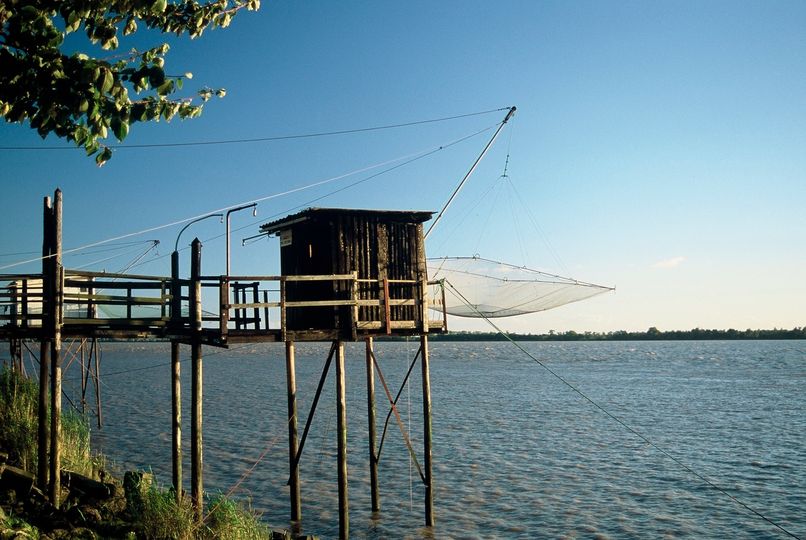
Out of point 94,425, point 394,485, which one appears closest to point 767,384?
point 394,485

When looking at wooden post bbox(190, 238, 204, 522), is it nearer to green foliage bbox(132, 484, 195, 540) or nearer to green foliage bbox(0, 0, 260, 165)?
green foliage bbox(132, 484, 195, 540)

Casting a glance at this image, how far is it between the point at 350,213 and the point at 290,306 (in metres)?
4.19

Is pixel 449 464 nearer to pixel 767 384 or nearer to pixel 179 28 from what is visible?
pixel 179 28

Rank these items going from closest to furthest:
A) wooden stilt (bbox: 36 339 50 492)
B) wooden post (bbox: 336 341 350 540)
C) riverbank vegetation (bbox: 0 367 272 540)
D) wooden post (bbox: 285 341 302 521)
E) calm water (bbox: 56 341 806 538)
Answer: riverbank vegetation (bbox: 0 367 272 540), wooden stilt (bbox: 36 339 50 492), wooden post (bbox: 336 341 350 540), wooden post (bbox: 285 341 302 521), calm water (bbox: 56 341 806 538)

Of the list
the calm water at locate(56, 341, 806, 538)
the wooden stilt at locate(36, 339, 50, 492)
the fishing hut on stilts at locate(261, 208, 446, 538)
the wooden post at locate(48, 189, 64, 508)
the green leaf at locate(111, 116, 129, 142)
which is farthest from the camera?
the calm water at locate(56, 341, 806, 538)

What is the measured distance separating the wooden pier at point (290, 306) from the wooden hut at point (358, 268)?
0.11 feet

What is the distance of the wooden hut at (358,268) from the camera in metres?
18.8

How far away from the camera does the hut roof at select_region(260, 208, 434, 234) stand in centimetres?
1920

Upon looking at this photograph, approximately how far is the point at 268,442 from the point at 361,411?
1309 cm

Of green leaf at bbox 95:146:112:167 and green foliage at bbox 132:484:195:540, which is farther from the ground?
green leaf at bbox 95:146:112:167

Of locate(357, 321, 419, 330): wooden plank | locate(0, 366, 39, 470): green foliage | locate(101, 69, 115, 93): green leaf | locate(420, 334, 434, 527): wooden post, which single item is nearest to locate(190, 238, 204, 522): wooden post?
locate(357, 321, 419, 330): wooden plank

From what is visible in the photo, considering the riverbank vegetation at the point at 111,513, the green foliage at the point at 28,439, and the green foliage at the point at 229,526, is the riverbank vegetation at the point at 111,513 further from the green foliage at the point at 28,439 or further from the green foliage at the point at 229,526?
the green foliage at the point at 28,439

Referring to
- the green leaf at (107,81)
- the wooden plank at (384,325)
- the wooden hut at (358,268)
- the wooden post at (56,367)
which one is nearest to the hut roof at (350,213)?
the wooden hut at (358,268)

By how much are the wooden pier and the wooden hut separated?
0.03 metres
